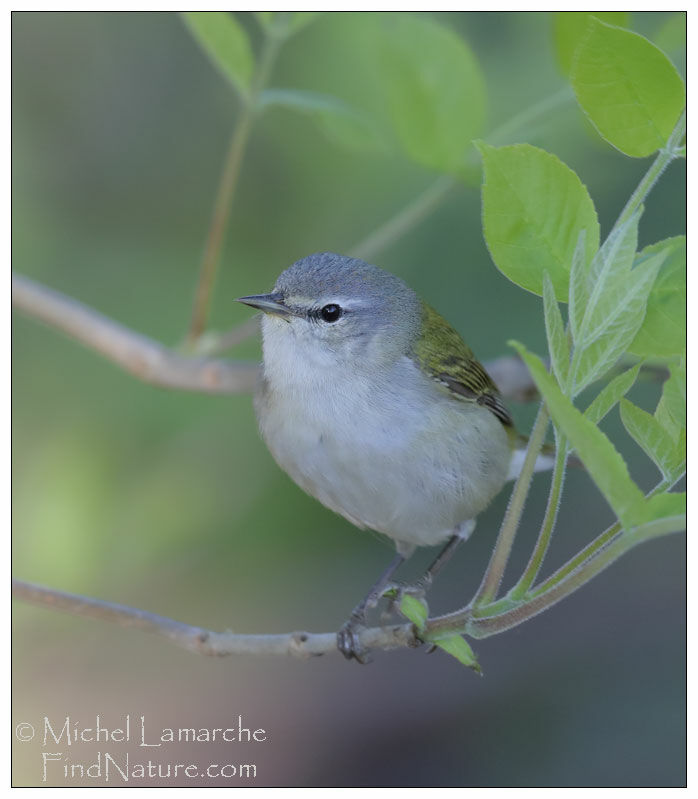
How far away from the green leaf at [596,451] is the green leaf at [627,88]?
29 centimetres

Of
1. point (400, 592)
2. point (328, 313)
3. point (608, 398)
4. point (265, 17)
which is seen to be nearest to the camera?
point (608, 398)

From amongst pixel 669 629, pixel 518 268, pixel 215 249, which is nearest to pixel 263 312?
pixel 215 249

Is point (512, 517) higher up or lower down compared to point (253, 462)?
lower down

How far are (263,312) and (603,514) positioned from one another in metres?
0.88

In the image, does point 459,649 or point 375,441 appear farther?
point 375,441

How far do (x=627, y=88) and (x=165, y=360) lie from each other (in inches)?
43.7

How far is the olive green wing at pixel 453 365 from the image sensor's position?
5.77ft

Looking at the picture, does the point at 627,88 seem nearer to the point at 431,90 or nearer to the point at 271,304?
the point at 431,90

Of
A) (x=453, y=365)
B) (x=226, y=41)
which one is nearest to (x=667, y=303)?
(x=226, y=41)

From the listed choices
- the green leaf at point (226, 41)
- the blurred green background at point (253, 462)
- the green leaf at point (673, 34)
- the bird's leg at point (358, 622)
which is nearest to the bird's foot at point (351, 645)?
the bird's leg at point (358, 622)

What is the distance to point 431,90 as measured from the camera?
1500mm

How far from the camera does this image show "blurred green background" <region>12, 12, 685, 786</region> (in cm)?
182

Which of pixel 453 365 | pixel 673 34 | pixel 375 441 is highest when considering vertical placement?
pixel 673 34

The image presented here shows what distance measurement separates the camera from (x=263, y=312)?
1.63 meters
